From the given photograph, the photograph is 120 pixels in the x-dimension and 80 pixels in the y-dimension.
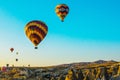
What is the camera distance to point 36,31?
80.1m

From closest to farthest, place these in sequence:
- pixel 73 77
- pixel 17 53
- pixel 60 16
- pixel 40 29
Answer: pixel 40 29
pixel 60 16
pixel 73 77
pixel 17 53

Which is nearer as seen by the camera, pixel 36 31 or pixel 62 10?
pixel 36 31

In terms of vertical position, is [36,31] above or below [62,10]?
below

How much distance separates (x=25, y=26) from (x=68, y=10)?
14002 mm

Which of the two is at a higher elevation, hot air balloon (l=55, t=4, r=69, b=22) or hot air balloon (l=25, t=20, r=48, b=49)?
hot air balloon (l=55, t=4, r=69, b=22)

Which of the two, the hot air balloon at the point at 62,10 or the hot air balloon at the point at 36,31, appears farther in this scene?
the hot air balloon at the point at 62,10

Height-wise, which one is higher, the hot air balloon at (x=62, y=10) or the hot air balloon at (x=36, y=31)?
the hot air balloon at (x=62, y=10)

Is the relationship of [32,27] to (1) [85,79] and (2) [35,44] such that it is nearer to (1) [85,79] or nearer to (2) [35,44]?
(2) [35,44]

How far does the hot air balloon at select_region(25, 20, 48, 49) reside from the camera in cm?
8018

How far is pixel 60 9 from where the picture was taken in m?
89.6

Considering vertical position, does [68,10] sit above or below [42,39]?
above

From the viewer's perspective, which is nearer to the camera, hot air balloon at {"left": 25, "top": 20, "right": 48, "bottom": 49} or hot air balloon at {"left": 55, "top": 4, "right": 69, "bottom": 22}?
hot air balloon at {"left": 25, "top": 20, "right": 48, "bottom": 49}

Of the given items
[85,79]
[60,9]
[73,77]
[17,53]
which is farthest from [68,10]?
[17,53]

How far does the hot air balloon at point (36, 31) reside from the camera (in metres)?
80.2
